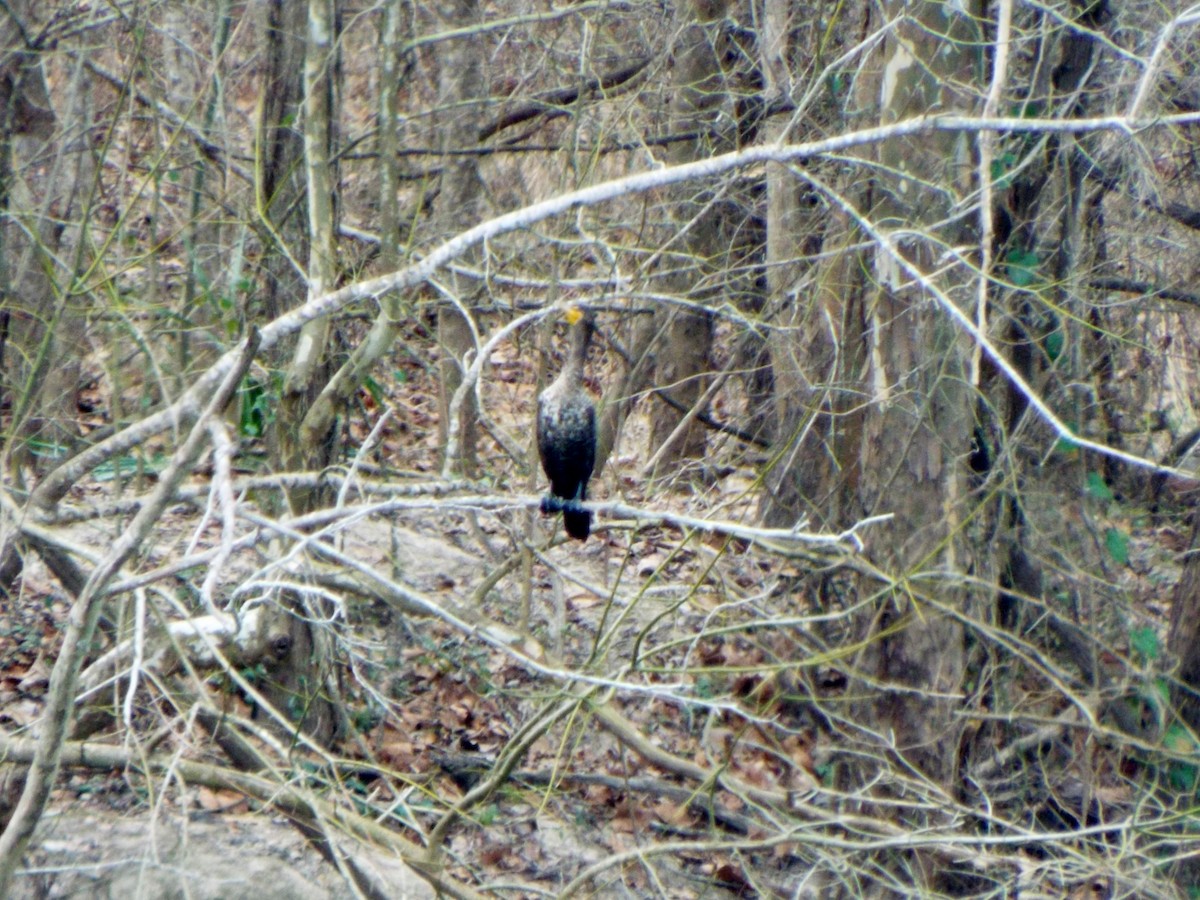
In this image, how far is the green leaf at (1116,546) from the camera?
6.11 metres

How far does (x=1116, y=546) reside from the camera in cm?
614

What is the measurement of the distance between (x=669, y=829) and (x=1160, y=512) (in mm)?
3526

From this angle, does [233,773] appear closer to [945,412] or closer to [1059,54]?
[945,412]

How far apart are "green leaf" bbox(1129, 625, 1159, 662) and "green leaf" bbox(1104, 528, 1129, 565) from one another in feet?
1.14

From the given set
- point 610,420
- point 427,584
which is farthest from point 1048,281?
point 427,584

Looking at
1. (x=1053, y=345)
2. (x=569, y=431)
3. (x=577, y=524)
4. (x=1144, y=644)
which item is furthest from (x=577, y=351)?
(x=1144, y=644)

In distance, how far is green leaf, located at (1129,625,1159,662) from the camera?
5.91 m

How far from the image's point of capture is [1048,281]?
548 centimetres

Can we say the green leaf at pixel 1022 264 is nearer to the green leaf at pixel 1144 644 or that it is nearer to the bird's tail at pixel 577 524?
the green leaf at pixel 1144 644

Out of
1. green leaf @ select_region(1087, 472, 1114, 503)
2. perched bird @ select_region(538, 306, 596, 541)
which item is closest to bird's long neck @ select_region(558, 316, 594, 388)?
perched bird @ select_region(538, 306, 596, 541)

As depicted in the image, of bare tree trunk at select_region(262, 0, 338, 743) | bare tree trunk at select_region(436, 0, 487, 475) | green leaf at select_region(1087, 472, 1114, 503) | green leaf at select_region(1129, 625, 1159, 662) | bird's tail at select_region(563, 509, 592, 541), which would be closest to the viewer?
bare tree trunk at select_region(262, 0, 338, 743)

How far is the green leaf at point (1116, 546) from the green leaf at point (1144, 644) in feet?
Result: 1.14

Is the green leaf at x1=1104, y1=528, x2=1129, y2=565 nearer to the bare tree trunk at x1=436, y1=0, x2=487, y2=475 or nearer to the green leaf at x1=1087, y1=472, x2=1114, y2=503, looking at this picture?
the green leaf at x1=1087, y1=472, x2=1114, y2=503

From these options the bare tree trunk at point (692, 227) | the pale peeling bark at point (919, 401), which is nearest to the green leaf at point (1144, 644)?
the pale peeling bark at point (919, 401)
